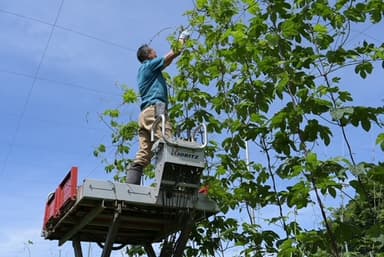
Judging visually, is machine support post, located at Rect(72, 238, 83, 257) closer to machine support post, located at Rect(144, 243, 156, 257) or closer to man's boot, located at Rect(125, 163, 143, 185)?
machine support post, located at Rect(144, 243, 156, 257)

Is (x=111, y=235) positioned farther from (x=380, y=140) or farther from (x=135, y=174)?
(x=380, y=140)

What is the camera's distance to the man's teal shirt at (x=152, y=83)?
17.2 feet

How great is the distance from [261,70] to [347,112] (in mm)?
876

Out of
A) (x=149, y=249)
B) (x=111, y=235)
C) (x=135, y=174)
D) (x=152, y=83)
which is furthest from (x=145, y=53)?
(x=149, y=249)

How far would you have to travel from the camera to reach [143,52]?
18.2 ft

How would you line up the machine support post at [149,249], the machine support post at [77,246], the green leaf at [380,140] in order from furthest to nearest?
the machine support post at [149,249], the machine support post at [77,246], the green leaf at [380,140]

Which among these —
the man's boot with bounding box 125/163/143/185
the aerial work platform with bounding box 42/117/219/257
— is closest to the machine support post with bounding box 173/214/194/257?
the aerial work platform with bounding box 42/117/219/257

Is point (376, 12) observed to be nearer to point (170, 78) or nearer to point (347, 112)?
point (347, 112)

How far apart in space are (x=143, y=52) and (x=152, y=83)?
1.49ft

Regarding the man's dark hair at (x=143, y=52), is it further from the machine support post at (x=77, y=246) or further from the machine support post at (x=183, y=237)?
the machine support post at (x=77, y=246)

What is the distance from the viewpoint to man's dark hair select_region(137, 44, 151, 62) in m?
5.55

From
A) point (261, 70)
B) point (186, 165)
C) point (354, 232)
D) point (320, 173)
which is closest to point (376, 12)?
point (261, 70)

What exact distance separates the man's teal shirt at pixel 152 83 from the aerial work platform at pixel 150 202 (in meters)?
0.35

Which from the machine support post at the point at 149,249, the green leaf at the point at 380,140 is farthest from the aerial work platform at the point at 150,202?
the green leaf at the point at 380,140
